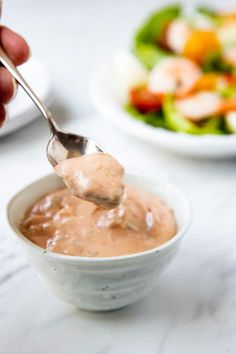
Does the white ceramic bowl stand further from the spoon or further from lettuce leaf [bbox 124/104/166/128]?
lettuce leaf [bbox 124/104/166/128]

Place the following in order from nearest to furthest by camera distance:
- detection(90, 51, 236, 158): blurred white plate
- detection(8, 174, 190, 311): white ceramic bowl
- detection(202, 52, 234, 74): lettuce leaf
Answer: detection(8, 174, 190, 311): white ceramic bowl, detection(90, 51, 236, 158): blurred white plate, detection(202, 52, 234, 74): lettuce leaf

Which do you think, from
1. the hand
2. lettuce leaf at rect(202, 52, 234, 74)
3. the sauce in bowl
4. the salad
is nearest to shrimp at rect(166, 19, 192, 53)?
the salad

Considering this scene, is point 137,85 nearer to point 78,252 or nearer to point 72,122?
point 72,122

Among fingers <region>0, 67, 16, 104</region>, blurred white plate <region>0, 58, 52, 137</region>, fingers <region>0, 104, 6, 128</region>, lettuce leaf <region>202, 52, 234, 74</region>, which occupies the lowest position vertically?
lettuce leaf <region>202, 52, 234, 74</region>

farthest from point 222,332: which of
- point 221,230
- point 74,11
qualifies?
point 74,11

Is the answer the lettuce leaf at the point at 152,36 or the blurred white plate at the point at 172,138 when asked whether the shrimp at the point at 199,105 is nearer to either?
the blurred white plate at the point at 172,138

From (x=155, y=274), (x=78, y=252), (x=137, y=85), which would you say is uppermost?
(x=78, y=252)
